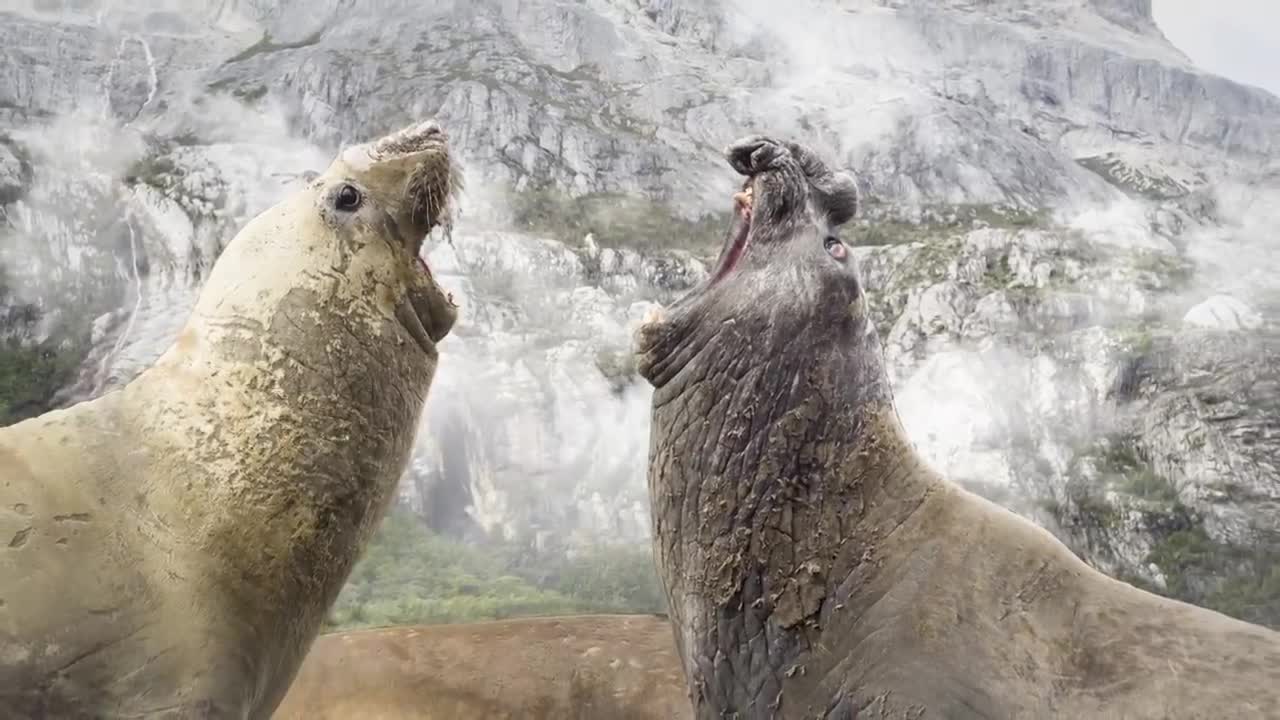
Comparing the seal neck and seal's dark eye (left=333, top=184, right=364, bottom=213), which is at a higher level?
seal's dark eye (left=333, top=184, right=364, bottom=213)

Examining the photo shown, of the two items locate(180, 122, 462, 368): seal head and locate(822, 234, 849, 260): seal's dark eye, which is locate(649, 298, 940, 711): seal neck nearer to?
locate(822, 234, 849, 260): seal's dark eye

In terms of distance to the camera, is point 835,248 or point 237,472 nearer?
point 237,472

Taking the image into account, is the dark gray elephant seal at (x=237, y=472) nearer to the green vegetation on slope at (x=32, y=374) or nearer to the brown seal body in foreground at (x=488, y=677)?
the brown seal body in foreground at (x=488, y=677)

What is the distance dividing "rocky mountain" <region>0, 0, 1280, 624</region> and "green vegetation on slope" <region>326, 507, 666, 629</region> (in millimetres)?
971

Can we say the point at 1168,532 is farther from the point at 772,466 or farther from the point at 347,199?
the point at 347,199

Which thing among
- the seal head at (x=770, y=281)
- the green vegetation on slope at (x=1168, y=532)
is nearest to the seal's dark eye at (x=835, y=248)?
the seal head at (x=770, y=281)

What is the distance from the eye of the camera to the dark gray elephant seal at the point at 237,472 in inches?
74.0

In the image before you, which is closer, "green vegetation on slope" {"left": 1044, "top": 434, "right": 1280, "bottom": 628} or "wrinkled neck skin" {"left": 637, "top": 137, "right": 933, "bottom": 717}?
"wrinkled neck skin" {"left": 637, "top": 137, "right": 933, "bottom": 717}

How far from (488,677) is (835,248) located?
7.63ft

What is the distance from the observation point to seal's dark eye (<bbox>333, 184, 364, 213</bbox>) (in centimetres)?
256

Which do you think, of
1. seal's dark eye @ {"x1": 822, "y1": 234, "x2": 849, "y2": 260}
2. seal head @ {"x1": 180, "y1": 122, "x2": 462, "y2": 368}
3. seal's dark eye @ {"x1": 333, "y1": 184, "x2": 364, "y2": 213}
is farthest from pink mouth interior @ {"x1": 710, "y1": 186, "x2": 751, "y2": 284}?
seal's dark eye @ {"x1": 333, "y1": 184, "x2": 364, "y2": 213}

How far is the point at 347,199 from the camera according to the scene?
Result: 2.57 metres

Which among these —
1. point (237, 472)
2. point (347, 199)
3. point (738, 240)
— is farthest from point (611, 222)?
point (237, 472)

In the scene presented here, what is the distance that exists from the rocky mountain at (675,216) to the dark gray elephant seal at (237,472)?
11.6 metres
